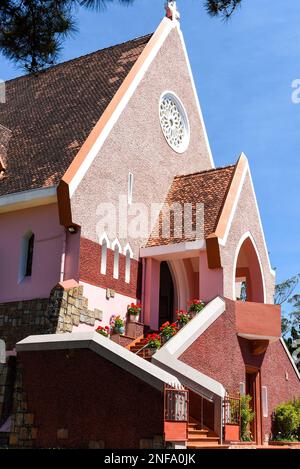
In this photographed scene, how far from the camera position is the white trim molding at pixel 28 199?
15.9 metres

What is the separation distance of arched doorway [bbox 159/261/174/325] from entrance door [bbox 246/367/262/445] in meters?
3.65

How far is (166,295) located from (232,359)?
499cm

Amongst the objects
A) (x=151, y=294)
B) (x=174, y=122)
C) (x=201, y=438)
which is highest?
(x=174, y=122)

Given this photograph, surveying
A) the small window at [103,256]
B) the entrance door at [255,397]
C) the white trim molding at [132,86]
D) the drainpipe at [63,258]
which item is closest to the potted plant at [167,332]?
the small window at [103,256]

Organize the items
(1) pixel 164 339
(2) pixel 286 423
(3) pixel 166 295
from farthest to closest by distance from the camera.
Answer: (3) pixel 166 295 → (2) pixel 286 423 → (1) pixel 164 339

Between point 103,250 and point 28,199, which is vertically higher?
point 28,199

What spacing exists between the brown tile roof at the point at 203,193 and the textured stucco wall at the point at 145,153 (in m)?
0.36

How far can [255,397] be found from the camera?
1809cm

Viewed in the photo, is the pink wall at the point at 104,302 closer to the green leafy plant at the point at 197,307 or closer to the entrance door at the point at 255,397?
the green leafy plant at the point at 197,307

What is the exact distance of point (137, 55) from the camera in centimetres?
2078

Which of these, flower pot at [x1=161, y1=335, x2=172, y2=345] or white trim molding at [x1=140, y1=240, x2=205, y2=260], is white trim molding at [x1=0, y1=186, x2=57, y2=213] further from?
flower pot at [x1=161, y1=335, x2=172, y2=345]

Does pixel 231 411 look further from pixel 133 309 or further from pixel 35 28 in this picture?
pixel 35 28

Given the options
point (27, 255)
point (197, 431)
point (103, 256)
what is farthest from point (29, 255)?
point (197, 431)
